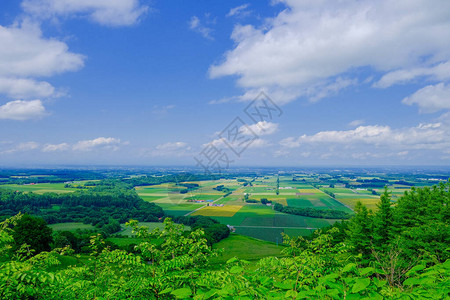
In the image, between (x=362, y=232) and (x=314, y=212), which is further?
(x=314, y=212)

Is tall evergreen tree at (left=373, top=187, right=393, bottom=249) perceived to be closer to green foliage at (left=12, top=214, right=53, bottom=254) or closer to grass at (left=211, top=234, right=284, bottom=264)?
grass at (left=211, top=234, right=284, bottom=264)

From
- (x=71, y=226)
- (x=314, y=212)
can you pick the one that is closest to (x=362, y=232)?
(x=314, y=212)

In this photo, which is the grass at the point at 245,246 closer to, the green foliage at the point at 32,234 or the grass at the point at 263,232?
the grass at the point at 263,232

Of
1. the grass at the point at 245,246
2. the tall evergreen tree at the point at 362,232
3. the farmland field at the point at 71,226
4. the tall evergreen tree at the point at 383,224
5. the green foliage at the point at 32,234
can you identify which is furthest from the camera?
the farmland field at the point at 71,226

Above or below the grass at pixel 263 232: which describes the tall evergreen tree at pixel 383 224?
above

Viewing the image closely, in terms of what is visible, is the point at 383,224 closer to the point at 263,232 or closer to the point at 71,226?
the point at 263,232

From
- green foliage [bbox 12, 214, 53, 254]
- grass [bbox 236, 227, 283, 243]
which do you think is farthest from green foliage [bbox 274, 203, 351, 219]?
green foliage [bbox 12, 214, 53, 254]

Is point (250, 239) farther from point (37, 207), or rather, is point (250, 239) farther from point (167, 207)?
point (37, 207)

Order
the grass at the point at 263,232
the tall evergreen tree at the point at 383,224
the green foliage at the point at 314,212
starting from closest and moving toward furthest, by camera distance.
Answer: the tall evergreen tree at the point at 383,224, the grass at the point at 263,232, the green foliage at the point at 314,212

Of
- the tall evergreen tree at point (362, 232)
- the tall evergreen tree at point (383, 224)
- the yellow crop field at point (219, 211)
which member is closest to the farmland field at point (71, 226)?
the yellow crop field at point (219, 211)
